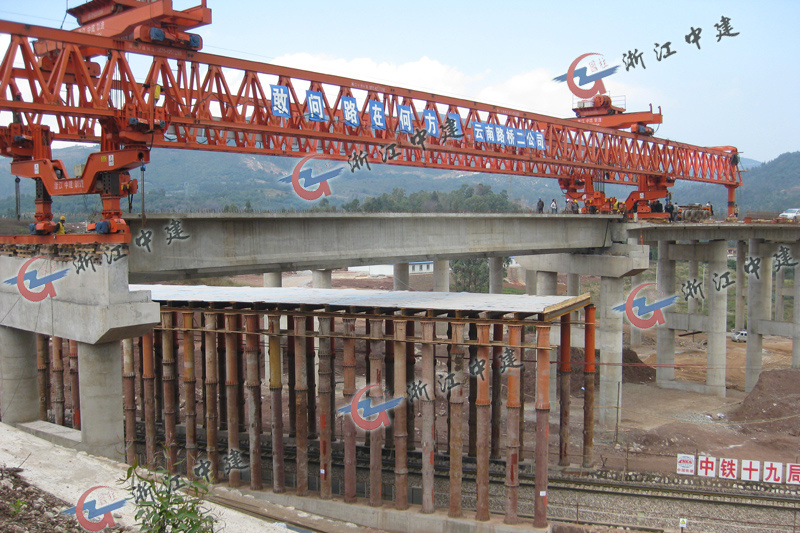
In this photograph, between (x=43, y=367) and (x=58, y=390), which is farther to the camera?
(x=43, y=367)

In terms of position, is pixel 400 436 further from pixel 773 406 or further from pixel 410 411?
pixel 773 406

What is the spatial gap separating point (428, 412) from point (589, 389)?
780cm

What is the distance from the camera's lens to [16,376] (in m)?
21.0

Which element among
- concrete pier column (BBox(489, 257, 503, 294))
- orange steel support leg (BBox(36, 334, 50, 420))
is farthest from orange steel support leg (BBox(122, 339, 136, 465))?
concrete pier column (BBox(489, 257, 503, 294))

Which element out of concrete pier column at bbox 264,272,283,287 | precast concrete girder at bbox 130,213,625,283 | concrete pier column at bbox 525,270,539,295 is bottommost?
concrete pier column at bbox 525,270,539,295

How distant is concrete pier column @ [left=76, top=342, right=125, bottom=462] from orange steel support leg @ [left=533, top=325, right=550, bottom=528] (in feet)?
36.9

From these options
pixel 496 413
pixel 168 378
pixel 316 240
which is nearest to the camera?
pixel 316 240

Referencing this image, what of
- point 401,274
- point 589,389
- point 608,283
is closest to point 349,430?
point 589,389

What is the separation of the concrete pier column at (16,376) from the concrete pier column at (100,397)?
4546mm

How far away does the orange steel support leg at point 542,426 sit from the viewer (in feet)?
58.8

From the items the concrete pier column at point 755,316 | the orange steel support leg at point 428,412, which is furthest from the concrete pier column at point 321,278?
the concrete pier column at point 755,316

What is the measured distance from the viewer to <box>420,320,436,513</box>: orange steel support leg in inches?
733

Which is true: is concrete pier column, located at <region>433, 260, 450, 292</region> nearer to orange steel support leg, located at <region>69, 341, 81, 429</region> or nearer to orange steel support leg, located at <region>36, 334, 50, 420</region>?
orange steel support leg, located at <region>69, 341, 81, 429</region>

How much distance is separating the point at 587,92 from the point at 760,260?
1831 cm
